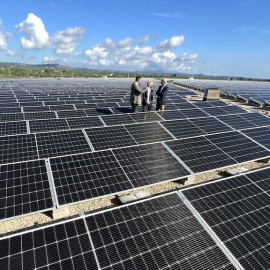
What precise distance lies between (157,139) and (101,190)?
5280 millimetres

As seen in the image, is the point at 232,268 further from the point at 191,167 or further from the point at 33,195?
the point at 33,195

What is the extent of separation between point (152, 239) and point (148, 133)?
291 inches

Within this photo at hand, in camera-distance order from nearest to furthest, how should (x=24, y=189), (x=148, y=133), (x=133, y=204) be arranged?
(x=133, y=204) < (x=24, y=189) < (x=148, y=133)

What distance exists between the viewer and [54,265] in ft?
13.9

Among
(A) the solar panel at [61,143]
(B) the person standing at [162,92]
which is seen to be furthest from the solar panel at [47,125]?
(B) the person standing at [162,92]

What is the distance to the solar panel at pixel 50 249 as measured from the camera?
166 inches

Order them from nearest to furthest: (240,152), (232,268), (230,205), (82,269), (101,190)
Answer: (82,269)
(232,268)
(230,205)
(101,190)
(240,152)

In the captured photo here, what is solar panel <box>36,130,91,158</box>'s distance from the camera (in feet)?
31.2

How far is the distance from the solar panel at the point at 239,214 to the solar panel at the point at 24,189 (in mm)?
4963

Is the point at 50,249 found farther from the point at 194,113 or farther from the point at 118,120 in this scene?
the point at 194,113

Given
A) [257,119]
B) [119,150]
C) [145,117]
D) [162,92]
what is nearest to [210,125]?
[162,92]

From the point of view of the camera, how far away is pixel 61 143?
10.1m

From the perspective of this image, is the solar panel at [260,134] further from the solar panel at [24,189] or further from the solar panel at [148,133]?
the solar panel at [24,189]

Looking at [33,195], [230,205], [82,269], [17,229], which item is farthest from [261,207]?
[17,229]
